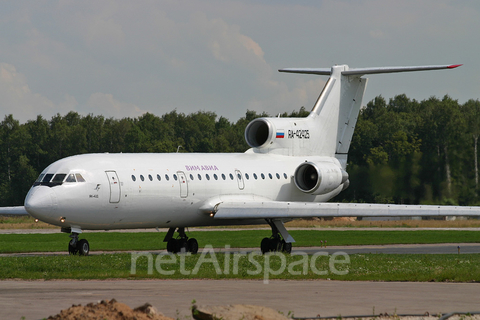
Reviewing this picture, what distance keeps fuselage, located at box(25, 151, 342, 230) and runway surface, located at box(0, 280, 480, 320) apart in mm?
7082

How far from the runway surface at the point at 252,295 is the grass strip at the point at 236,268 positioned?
1095mm

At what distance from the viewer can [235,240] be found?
39.3 meters

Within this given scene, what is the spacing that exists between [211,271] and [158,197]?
24.6ft

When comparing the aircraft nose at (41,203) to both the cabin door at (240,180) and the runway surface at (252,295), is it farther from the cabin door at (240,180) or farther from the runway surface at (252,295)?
the cabin door at (240,180)

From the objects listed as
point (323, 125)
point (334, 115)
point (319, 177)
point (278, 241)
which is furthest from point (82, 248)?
point (334, 115)

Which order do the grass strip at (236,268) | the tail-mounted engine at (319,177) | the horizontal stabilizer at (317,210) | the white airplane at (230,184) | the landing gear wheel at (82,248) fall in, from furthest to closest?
the tail-mounted engine at (319,177) → the horizontal stabilizer at (317,210) → the landing gear wheel at (82,248) → the white airplane at (230,184) → the grass strip at (236,268)

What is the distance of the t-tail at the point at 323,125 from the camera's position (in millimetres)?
32500

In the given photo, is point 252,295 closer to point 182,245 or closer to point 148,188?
point 148,188

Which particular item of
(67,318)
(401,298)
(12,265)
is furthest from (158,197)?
(67,318)

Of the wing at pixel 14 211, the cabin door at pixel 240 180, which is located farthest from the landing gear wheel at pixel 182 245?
the wing at pixel 14 211

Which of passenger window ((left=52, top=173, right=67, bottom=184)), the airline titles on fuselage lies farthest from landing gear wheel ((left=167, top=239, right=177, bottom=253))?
passenger window ((left=52, top=173, right=67, bottom=184))

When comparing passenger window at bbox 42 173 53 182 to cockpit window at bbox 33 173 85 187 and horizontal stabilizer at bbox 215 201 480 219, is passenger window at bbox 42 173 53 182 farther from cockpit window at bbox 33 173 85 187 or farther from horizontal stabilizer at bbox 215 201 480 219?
horizontal stabilizer at bbox 215 201 480 219

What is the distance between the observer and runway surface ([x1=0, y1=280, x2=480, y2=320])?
483 inches

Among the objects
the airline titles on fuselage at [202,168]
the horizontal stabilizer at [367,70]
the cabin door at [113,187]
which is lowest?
the cabin door at [113,187]
